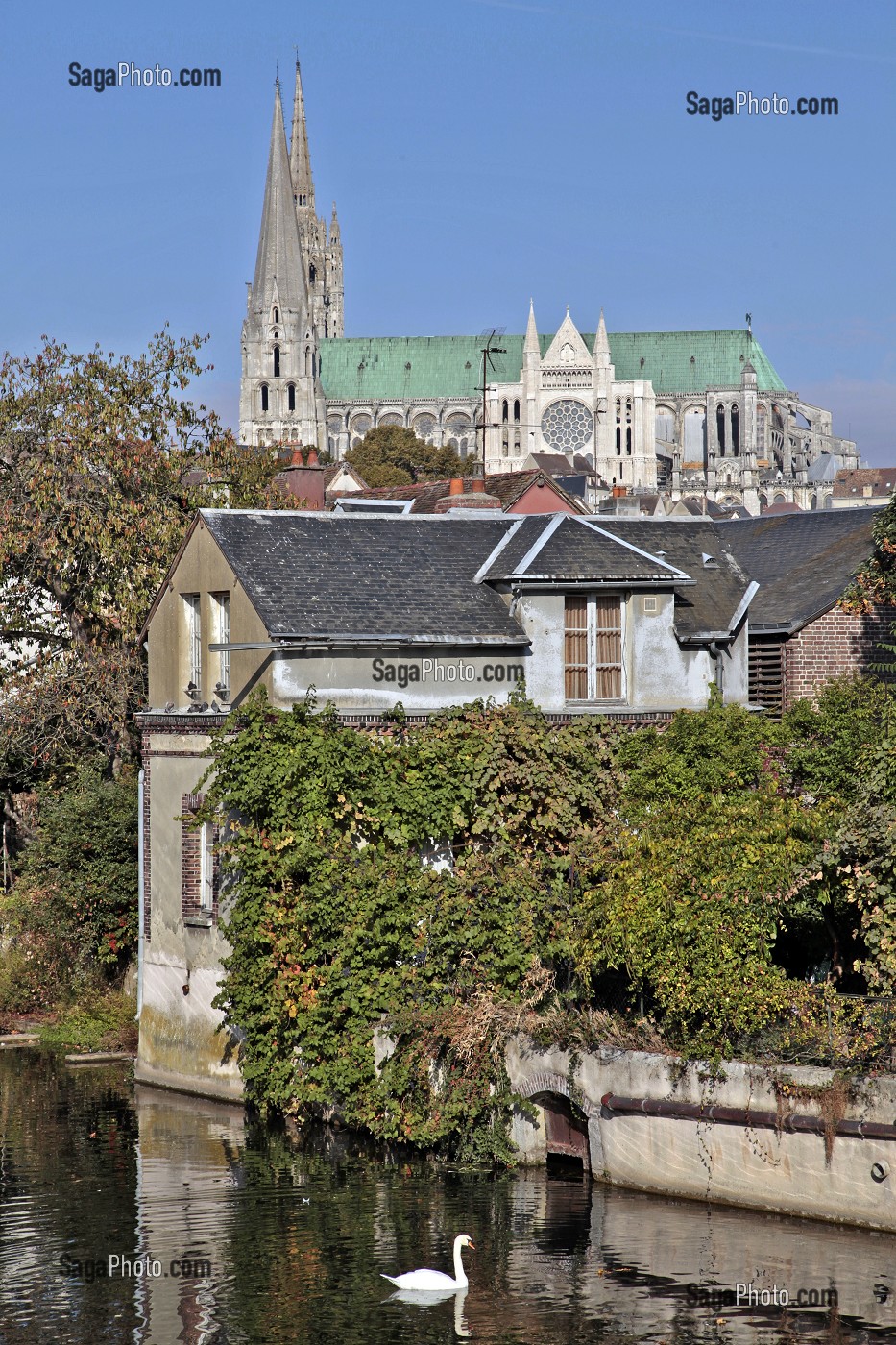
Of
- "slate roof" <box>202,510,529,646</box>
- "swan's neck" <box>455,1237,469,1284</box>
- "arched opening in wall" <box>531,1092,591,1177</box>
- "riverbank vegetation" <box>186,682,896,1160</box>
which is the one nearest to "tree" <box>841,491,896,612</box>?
"riverbank vegetation" <box>186,682,896,1160</box>

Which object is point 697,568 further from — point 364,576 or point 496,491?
point 496,491

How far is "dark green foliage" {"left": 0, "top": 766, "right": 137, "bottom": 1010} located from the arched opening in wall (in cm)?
1106

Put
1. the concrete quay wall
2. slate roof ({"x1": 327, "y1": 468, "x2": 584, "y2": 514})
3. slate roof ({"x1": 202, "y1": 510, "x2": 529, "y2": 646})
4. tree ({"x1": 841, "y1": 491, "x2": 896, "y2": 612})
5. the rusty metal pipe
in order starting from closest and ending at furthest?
the rusty metal pipe → the concrete quay wall → slate roof ({"x1": 202, "y1": 510, "x2": 529, "y2": 646}) → tree ({"x1": 841, "y1": 491, "x2": 896, "y2": 612}) → slate roof ({"x1": 327, "y1": 468, "x2": 584, "y2": 514})

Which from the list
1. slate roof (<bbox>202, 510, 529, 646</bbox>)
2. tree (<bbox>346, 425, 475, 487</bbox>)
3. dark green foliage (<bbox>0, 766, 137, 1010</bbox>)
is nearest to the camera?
slate roof (<bbox>202, 510, 529, 646</bbox>)

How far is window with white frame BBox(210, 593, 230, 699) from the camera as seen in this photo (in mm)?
25562

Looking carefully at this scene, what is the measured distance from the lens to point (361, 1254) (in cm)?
1798

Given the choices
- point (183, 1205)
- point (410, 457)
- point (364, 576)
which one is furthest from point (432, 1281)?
point (410, 457)

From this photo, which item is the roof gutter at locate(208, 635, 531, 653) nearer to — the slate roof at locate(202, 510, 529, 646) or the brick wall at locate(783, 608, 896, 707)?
the slate roof at locate(202, 510, 529, 646)

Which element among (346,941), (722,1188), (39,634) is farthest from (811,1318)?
(39,634)

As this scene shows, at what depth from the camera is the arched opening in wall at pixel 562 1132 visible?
2134 centimetres

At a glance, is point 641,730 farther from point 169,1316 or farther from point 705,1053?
point 169,1316

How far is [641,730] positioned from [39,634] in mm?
14335

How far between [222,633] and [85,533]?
8249 mm

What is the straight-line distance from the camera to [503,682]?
2562 centimetres
